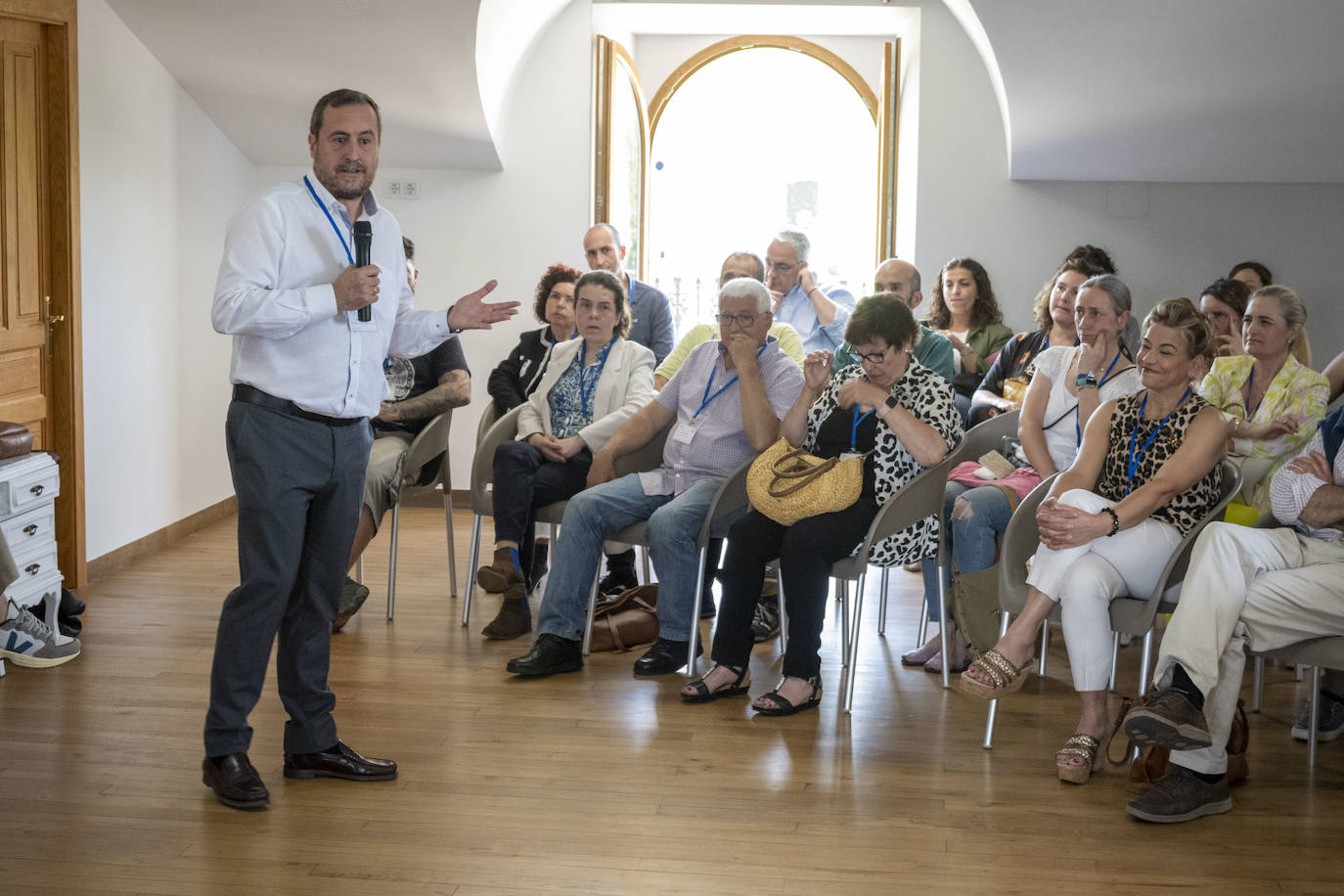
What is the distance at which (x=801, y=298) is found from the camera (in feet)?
19.0

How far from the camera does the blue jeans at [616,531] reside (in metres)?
4.04

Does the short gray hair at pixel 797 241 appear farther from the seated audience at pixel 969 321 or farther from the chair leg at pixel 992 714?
the chair leg at pixel 992 714

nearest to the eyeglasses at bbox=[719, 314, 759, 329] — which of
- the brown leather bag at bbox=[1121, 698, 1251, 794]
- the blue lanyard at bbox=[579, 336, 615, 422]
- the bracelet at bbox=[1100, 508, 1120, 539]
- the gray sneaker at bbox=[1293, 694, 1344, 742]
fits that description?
the blue lanyard at bbox=[579, 336, 615, 422]

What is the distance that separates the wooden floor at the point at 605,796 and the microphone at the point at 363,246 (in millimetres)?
1114

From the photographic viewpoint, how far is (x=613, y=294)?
15.5 ft

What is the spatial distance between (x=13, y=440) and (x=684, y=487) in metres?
2.12

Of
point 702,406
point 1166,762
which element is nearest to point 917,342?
point 702,406

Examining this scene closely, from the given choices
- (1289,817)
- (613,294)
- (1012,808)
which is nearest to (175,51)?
(613,294)

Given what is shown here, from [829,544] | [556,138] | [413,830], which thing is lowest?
[413,830]

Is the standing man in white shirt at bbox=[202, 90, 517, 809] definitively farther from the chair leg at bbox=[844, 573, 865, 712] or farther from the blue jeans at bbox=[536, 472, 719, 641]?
the chair leg at bbox=[844, 573, 865, 712]

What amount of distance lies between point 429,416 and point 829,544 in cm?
181

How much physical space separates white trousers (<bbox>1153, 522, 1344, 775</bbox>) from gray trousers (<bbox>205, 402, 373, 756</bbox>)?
1.94 meters

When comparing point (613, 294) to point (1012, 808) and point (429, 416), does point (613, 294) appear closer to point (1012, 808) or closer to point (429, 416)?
point (429, 416)

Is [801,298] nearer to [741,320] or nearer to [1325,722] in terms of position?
[741,320]
